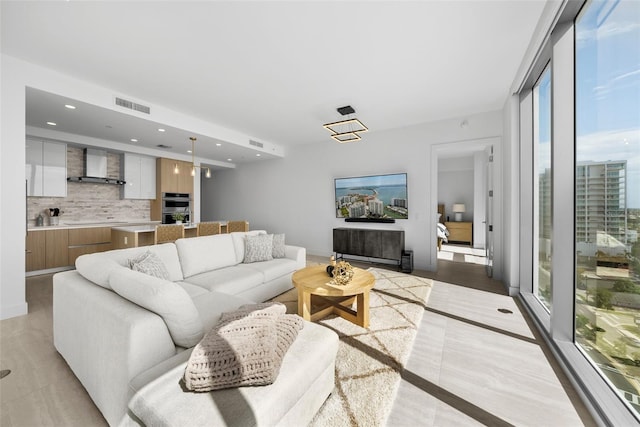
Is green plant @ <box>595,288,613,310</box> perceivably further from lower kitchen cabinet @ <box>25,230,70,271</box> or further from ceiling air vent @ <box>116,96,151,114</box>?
lower kitchen cabinet @ <box>25,230,70,271</box>

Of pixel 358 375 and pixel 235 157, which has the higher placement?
pixel 235 157

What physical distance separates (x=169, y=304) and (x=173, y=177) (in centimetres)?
598

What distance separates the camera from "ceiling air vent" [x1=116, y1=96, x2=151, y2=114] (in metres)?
3.60

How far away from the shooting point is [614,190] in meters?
1.57

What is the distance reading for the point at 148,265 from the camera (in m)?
2.31

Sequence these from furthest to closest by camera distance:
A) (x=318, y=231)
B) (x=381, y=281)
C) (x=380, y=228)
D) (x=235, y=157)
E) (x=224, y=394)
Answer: (x=235, y=157) < (x=318, y=231) < (x=380, y=228) < (x=381, y=281) < (x=224, y=394)

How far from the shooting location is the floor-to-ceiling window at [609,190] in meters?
1.40

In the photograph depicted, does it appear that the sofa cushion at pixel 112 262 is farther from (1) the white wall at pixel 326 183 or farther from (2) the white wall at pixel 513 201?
(2) the white wall at pixel 513 201

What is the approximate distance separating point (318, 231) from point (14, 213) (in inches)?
195

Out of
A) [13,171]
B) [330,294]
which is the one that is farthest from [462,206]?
[13,171]

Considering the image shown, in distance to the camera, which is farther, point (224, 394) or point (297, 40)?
point (297, 40)

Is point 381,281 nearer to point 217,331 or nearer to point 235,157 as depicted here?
point 217,331

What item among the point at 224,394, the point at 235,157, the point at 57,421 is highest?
the point at 235,157

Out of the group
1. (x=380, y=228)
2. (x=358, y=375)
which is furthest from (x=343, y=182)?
(x=358, y=375)
